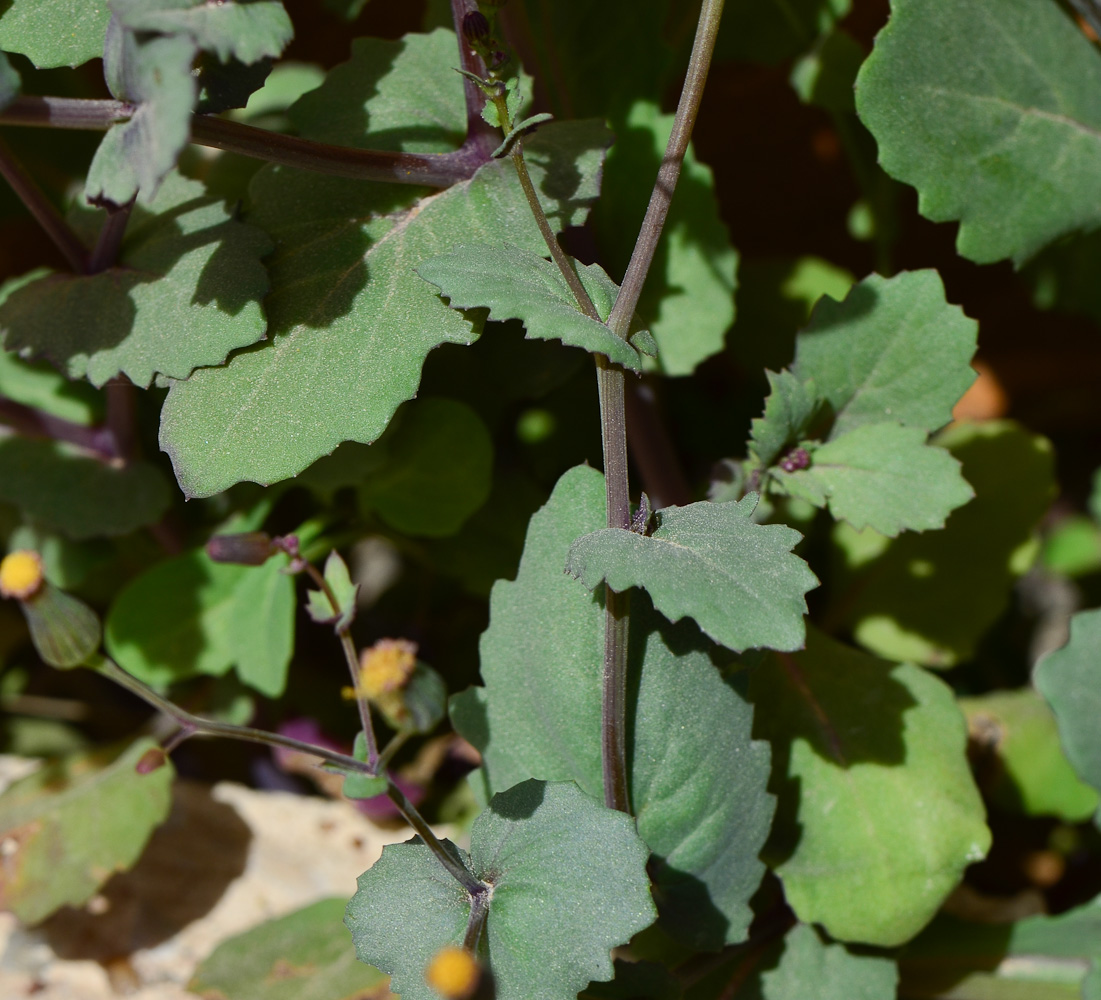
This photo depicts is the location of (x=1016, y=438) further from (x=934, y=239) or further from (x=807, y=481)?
(x=934, y=239)

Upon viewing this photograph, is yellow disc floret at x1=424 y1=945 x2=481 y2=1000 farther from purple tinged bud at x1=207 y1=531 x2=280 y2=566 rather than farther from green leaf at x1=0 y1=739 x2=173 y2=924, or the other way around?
green leaf at x1=0 y1=739 x2=173 y2=924

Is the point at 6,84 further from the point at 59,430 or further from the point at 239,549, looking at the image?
the point at 59,430

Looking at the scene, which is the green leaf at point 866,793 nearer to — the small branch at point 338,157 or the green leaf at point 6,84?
the small branch at point 338,157

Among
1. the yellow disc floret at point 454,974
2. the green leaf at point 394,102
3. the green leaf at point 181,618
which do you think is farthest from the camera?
the green leaf at point 181,618

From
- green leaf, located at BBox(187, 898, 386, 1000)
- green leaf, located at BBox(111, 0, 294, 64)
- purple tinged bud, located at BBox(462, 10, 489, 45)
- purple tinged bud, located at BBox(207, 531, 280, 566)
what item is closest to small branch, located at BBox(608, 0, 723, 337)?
purple tinged bud, located at BBox(462, 10, 489, 45)

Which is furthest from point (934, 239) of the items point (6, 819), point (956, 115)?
point (6, 819)

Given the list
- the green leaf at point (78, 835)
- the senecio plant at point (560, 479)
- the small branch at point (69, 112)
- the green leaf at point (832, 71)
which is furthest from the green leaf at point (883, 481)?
the green leaf at point (78, 835)
